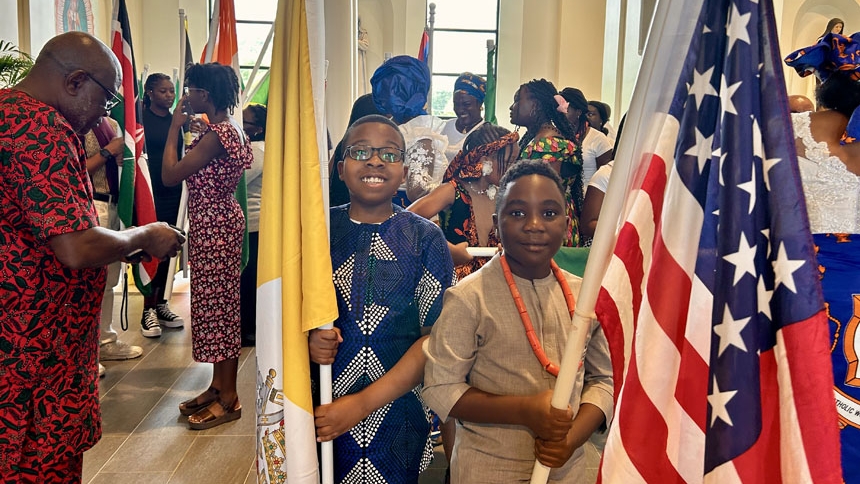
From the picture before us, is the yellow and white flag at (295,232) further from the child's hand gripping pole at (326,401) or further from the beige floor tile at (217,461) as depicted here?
the beige floor tile at (217,461)

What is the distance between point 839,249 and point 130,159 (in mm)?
3273

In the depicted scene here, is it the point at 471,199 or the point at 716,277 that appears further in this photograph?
the point at 471,199

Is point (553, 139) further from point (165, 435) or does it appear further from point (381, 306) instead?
point (165, 435)

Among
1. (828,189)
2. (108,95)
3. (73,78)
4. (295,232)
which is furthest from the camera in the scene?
(108,95)

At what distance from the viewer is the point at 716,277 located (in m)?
1.15

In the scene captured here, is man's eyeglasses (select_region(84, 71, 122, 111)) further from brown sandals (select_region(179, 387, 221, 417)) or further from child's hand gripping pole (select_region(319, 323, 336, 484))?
brown sandals (select_region(179, 387, 221, 417))

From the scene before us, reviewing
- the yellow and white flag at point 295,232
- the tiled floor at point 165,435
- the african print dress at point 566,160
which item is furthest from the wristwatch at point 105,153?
the yellow and white flag at point 295,232

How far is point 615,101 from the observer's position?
21.9 ft

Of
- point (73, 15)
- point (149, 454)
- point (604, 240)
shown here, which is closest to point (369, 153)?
point (604, 240)

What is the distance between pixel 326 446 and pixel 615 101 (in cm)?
575

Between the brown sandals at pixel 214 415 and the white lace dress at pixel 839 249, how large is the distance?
2680 mm

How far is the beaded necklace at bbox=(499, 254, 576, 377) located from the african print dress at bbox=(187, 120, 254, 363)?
79.4 inches

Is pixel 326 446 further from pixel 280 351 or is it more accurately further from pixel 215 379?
pixel 215 379

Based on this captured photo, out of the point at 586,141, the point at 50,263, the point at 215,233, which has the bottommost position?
the point at 215,233
